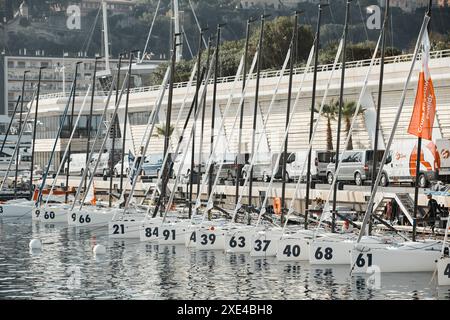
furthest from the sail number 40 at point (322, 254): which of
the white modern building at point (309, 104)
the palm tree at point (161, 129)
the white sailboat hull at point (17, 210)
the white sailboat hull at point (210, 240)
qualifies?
the palm tree at point (161, 129)

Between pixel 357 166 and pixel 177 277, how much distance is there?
25400 mm

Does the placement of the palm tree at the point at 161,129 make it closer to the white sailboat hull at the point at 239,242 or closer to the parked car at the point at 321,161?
the parked car at the point at 321,161

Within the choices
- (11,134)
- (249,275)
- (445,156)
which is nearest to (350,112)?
(445,156)

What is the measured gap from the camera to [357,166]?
218 ft

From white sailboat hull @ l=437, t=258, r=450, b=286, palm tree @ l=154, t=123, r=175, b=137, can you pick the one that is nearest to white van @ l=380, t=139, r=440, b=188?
white sailboat hull @ l=437, t=258, r=450, b=286

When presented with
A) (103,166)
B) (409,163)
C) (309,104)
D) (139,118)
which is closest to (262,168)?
(309,104)

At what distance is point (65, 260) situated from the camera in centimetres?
4906

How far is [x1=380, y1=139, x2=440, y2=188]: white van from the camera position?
59156mm

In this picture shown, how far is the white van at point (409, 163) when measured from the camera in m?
59.2

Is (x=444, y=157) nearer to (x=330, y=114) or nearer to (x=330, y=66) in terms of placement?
(x=330, y=114)

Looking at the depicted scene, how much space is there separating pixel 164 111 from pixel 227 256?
176ft

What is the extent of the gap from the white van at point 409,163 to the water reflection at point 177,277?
1374 cm

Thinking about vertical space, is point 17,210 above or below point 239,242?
above
